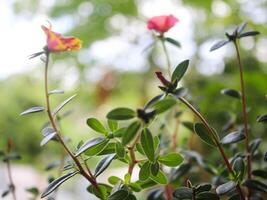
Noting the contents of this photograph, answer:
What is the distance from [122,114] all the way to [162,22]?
0.70 ft

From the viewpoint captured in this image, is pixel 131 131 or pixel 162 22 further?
pixel 162 22

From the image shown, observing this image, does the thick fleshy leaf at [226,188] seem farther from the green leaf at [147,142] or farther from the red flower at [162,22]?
the red flower at [162,22]

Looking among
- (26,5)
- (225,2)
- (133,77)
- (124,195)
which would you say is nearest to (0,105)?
(26,5)

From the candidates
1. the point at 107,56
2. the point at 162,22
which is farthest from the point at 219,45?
the point at 107,56

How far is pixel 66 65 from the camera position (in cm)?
183

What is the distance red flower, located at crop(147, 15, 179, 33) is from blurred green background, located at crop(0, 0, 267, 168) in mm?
915

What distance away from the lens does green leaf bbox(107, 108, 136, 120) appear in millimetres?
345

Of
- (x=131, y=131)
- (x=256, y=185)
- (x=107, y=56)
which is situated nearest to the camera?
(x=131, y=131)

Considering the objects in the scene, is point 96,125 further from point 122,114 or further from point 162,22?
point 162,22

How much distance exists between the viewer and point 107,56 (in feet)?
6.43

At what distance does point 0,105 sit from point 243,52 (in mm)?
1261

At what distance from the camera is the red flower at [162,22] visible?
19.7 inches

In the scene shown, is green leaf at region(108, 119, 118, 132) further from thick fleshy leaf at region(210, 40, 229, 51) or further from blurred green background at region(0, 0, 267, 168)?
blurred green background at region(0, 0, 267, 168)

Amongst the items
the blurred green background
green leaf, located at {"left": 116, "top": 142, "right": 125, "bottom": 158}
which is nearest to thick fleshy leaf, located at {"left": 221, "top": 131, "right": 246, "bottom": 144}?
green leaf, located at {"left": 116, "top": 142, "right": 125, "bottom": 158}
